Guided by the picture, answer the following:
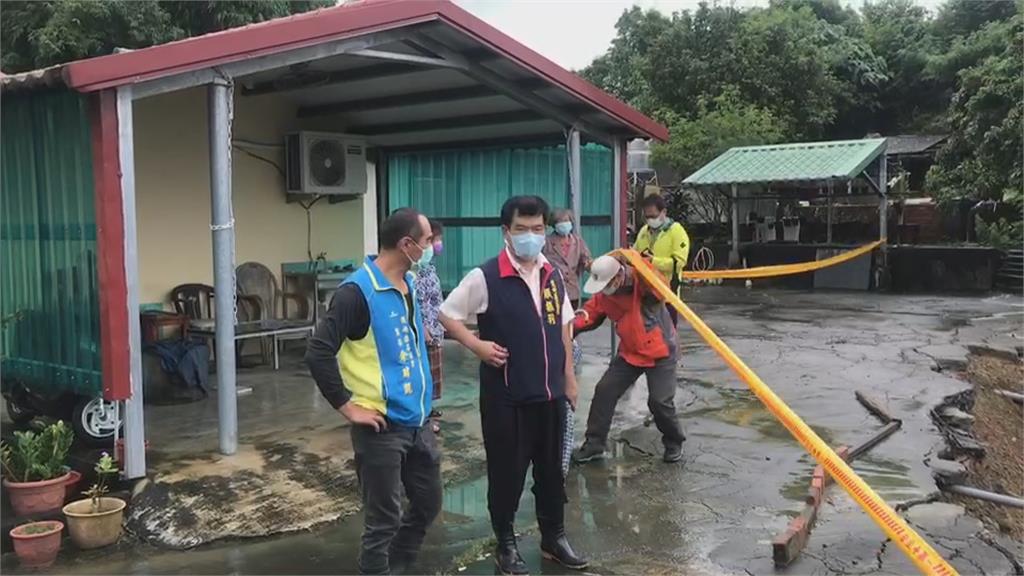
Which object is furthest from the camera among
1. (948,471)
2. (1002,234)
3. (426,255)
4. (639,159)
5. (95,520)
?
(639,159)

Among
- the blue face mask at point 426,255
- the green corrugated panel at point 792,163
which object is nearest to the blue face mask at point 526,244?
the blue face mask at point 426,255

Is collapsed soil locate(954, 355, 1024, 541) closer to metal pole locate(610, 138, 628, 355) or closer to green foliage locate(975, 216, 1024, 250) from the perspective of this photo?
metal pole locate(610, 138, 628, 355)

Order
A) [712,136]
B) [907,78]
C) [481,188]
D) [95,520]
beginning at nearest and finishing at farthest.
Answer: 1. [95,520]
2. [481,188]
3. [712,136]
4. [907,78]

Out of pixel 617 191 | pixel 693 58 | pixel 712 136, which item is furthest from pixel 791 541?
pixel 693 58

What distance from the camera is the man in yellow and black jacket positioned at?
6422 mm

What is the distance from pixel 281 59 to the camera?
5.96m

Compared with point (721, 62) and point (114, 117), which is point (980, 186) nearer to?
point (721, 62)

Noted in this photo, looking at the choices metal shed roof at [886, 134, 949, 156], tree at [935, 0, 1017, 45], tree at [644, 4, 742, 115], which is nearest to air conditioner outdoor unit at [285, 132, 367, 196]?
tree at [644, 4, 742, 115]

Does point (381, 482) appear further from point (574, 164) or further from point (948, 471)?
point (574, 164)

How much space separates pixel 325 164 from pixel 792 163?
40.4ft

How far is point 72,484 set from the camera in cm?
489

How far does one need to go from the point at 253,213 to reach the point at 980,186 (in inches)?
592

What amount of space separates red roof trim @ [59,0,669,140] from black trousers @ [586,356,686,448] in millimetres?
2883

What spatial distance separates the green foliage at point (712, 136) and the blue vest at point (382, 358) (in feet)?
66.1
